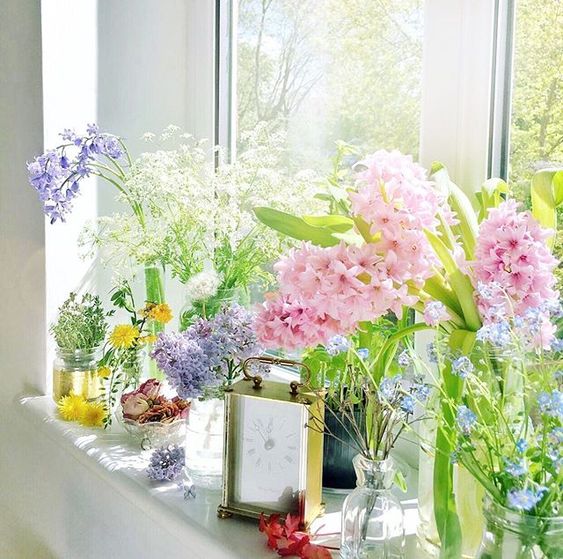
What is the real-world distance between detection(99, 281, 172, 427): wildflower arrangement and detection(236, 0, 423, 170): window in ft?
1.25

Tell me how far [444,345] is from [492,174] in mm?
362

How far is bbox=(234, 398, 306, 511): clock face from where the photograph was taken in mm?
1082

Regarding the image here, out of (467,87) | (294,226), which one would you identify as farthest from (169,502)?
(467,87)

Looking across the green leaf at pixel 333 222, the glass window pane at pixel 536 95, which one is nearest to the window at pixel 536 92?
the glass window pane at pixel 536 95

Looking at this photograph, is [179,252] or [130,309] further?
[130,309]

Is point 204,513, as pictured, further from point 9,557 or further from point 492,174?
point 9,557

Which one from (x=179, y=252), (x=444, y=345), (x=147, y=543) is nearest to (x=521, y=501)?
(x=444, y=345)

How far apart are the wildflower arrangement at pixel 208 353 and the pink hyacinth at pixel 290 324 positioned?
25cm

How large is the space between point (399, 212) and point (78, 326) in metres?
0.96

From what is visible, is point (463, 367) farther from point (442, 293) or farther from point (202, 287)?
point (202, 287)

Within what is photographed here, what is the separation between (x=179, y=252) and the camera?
148 centimetres

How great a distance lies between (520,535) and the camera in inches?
29.8

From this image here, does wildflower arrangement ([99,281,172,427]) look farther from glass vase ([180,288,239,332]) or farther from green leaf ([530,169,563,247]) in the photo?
green leaf ([530,169,563,247])

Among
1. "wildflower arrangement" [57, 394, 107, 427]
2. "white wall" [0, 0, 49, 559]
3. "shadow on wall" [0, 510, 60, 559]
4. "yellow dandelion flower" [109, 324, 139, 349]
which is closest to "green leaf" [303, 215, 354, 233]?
"yellow dandelion flower" [109, 324, 139, 349]
